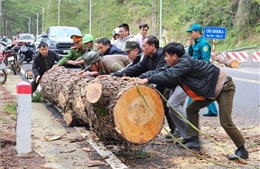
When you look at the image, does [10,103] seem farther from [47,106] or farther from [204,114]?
[204,114]

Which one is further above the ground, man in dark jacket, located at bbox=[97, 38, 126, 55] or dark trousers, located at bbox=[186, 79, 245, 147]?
man in dark jacket, located at bbox=[97, 38, 126, 55]

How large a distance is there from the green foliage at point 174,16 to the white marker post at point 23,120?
30.7 m

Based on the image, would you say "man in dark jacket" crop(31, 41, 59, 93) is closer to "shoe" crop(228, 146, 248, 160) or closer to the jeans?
the jeans

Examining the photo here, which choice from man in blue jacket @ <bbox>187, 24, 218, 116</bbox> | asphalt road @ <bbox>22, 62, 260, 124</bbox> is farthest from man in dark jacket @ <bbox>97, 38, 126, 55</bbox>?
asphalt road @ <bbox>22, 62, 260, 124</bbox>

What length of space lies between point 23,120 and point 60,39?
568 inches

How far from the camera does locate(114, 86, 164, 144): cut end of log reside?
504 centimetres

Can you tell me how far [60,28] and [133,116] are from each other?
16.7 metres

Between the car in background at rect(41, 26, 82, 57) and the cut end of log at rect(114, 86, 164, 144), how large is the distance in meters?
14.4

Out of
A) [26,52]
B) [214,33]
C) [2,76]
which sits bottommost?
[2,76]

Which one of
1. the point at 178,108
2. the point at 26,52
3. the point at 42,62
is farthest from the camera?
the point at 26,52

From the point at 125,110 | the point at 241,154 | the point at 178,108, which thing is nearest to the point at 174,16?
the point at 178,108

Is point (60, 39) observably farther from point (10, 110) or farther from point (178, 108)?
point (178, 108)

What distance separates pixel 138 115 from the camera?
16.8 ft

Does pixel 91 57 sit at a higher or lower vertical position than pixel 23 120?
higher
